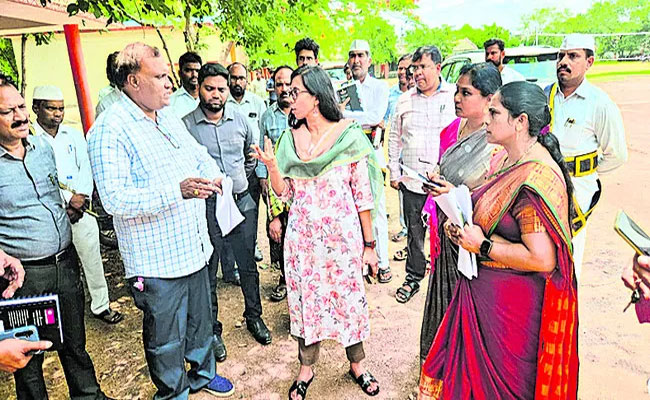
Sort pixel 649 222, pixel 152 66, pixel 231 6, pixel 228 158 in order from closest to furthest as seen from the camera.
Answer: pixel 152 66, pixel 228 158, pixel 231 6, pixel 649 222

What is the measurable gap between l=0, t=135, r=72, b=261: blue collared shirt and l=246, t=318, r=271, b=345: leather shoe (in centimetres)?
155

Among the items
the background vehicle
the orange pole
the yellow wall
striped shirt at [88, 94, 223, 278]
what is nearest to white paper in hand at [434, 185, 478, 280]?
striped shirt at [88, 94, 223, 278]

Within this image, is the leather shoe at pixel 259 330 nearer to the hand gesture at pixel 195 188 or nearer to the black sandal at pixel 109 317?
the black sandal at pixel 109 317

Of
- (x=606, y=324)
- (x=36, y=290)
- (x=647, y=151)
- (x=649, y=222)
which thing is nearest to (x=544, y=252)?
(x=606, y=324)

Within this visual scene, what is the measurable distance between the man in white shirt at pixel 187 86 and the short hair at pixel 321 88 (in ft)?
6.07

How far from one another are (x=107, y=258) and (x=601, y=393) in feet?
16.6

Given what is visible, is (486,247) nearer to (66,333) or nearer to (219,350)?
(219,350)

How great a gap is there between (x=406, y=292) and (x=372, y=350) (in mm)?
853

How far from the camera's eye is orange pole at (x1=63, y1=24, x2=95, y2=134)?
744cm

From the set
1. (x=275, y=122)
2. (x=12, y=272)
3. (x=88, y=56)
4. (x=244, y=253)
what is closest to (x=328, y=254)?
(x=244, y=253)

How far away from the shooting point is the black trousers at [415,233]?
3926 mm

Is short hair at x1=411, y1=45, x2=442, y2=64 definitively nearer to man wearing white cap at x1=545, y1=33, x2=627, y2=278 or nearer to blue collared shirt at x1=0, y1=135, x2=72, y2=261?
man wearing white cap at x1=545, y1=33, x2=627, y2=278

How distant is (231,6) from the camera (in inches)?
190

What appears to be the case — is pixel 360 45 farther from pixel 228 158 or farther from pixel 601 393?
pixel 601 393
